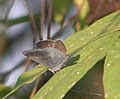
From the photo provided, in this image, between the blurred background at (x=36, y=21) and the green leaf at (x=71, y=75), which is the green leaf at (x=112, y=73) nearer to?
the green leaf at (x=71, y=75)

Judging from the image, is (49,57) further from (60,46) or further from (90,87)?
(90,87)

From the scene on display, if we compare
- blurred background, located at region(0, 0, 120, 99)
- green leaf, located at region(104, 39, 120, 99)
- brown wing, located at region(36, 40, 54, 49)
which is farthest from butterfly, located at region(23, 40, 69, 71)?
blurred background, located at region(0, 0, 120, 99)

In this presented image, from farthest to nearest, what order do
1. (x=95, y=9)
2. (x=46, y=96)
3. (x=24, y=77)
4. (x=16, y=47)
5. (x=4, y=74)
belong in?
(x=16, y=47)
(x=4, y=74)
(x=95, y=9)
(x=24, y=77)
(x=46, y=96)

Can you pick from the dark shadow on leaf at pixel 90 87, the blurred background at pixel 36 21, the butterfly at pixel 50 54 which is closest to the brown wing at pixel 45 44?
the butterfly at pixel 50 54

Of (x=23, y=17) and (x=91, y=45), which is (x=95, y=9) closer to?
(x=23, y=17)

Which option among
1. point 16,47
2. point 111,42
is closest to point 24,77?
point 111,42

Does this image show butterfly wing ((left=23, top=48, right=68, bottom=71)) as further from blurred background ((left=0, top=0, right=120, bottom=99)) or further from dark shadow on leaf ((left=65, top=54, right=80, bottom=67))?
blurred background ((left=0, top=0, right=120, bottom=99))
